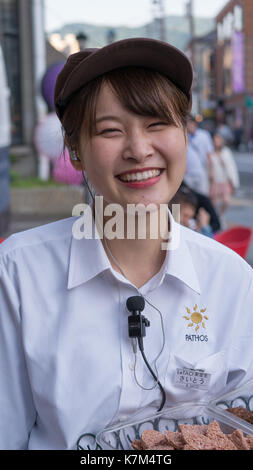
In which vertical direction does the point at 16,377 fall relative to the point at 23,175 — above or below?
above

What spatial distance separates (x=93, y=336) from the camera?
151 centimetres

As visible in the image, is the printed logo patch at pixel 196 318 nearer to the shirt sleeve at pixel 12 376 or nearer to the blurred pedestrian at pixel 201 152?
the shirt sleeve at pixel 12 376

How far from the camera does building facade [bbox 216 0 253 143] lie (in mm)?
11387

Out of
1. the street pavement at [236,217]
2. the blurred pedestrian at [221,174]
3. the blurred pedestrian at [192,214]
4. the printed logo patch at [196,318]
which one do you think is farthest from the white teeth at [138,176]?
the blurred pedestrian at [221,174]

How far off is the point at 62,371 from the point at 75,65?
0.77 m

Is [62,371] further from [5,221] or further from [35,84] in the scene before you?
[35,84]

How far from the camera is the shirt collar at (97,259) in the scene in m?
1.56

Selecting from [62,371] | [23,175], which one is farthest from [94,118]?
[23,175]

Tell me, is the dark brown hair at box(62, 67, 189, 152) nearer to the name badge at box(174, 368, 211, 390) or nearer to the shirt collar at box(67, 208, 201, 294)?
the shirt collar at box(67, 208, 201, 294)

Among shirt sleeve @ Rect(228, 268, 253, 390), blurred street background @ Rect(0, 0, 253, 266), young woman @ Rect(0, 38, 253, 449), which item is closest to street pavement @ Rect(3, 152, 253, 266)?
blurred street background @ Rect(0, 0, 253, 266)

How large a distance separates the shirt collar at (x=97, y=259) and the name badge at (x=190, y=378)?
0.70 feet

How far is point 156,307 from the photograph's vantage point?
1585 millimetres

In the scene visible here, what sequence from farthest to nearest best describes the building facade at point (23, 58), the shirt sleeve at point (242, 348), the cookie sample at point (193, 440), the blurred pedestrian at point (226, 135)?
the blurred pedestrian at point (226, 135)
the building facade at point (23, 58)
the shirt sleeve at point (242, 348)
the cookie sample at point (193, 440)

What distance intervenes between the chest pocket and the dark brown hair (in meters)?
0.61
